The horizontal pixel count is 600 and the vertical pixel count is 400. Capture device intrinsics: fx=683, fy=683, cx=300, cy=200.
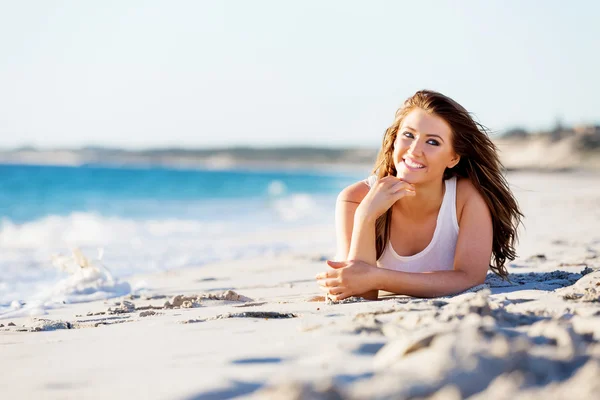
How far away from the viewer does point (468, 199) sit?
3.99m

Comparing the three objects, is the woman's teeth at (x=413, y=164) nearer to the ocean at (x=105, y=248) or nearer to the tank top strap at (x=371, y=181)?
the tank top strap at (x=371, y=181)

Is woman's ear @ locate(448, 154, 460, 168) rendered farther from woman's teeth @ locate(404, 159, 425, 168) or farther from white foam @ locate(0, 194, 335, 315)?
white foam @ locate(0, 194, 335, 315)

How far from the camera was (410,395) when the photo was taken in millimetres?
1779

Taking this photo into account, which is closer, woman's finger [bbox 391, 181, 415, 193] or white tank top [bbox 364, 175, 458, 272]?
woman's finger [bbox 391, 181, 415, 193]

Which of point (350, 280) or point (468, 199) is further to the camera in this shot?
point (468, 199)

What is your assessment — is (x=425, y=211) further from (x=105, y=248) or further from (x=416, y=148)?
(x=105, y=248)

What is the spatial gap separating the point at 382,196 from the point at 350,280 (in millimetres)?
527

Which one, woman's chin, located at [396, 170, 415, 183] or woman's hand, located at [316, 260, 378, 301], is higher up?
woman's chin, located at [396, 170, 415, 183]

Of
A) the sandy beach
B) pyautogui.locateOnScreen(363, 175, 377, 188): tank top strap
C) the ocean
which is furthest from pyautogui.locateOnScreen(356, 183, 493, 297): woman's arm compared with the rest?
the ocean

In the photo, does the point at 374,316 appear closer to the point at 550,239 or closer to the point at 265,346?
the point at 265,346

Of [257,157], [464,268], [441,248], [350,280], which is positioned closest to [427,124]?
[441,248]

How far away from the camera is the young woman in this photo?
3.75 meters

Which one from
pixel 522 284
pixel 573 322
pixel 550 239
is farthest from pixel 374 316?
pixel 550 239

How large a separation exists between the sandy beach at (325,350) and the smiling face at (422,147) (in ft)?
2.36
